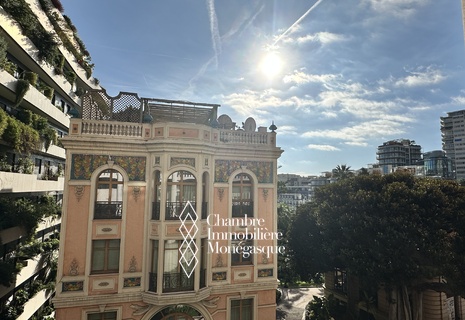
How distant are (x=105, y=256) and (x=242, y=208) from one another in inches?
308

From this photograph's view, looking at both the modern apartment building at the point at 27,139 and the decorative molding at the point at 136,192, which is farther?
the modern apartment building at the point at 27,139

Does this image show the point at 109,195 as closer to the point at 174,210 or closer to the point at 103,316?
the point at 174,210

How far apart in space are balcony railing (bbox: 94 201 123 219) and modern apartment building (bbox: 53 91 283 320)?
0.05 meters

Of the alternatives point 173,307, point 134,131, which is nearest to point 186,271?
point 173,307

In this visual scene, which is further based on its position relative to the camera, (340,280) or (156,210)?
(340,280)

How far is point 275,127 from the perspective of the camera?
17688 millimetres

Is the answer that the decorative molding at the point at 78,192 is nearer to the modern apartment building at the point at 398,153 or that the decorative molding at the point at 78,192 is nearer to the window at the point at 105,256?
the window at the point at 105,256

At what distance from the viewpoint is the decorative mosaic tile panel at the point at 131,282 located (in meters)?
13.8

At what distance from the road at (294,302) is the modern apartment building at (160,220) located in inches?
499

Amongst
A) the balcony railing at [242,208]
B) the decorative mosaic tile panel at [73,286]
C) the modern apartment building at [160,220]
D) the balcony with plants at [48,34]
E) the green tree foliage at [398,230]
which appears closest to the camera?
the decorative mosaic tile panel at [73,286]

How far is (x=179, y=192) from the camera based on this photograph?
1477cm

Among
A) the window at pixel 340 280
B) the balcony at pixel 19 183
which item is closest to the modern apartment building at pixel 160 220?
the balcony at pixel 19 183

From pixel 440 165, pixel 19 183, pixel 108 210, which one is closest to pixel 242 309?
pixel 108 210

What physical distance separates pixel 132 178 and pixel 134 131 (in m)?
2.63
